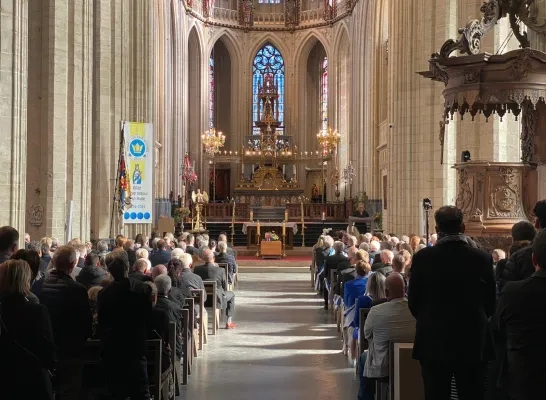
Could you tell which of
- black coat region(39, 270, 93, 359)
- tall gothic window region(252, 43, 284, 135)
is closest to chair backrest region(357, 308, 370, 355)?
black coat region(39, 270, 93, 359)

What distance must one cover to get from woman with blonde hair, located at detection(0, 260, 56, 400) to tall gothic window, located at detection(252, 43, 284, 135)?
40.6 meters

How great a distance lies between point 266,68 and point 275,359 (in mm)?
36549

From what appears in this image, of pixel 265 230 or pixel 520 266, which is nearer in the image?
pixel 520 266

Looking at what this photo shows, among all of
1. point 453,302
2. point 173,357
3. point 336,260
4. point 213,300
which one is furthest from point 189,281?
point 453,302

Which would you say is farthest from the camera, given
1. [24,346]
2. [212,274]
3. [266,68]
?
[266,68]

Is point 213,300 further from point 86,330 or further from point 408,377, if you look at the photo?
point 408,377

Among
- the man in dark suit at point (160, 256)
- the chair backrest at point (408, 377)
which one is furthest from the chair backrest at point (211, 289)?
the chair backrest at point (408, 377)

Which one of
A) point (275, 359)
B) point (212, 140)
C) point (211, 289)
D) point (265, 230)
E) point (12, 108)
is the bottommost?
point (275, 359)

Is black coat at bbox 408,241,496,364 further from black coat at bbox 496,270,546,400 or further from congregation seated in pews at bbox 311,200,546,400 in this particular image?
black coat at bbox 496,270,546,400

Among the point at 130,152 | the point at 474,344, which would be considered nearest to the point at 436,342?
the point at 474,344

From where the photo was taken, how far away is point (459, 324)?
16.8ft

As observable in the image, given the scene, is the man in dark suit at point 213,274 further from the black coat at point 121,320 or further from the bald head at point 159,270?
the black coat at point 121,320

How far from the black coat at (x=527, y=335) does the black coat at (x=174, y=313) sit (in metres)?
4.18

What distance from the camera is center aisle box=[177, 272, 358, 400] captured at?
28.0 ft
